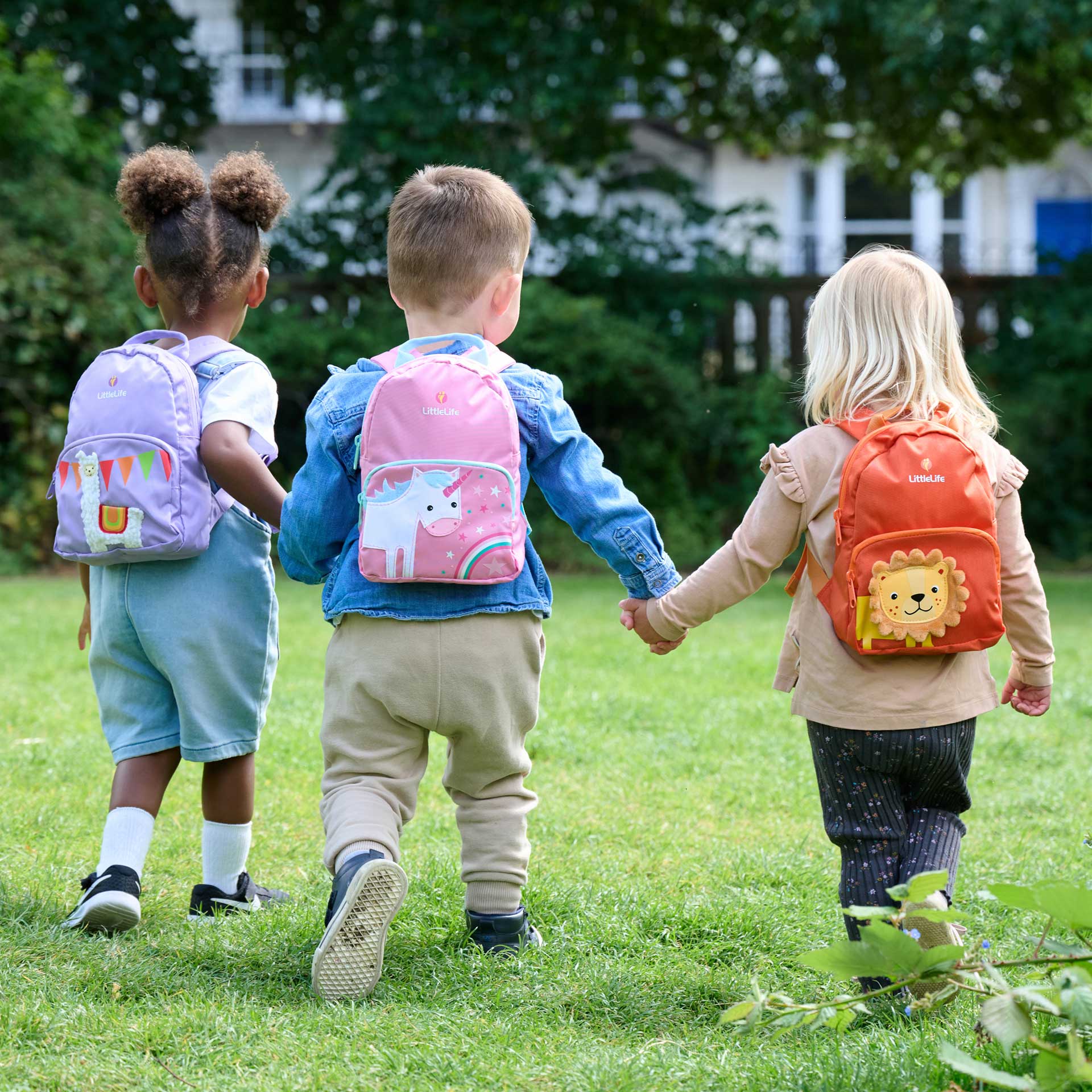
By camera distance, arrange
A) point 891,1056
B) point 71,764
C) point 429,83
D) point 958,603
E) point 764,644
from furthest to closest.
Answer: point 429,83
point 764,644
point 71,764
point 958,603
point 891,1056

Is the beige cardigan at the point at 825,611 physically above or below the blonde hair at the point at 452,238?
below

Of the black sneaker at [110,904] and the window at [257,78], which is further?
the window at [257,78]

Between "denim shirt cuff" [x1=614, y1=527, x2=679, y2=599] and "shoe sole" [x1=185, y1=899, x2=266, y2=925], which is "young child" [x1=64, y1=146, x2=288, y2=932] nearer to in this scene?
"shoe sole" [x1=185, y1=899, x2=266, y2=925]

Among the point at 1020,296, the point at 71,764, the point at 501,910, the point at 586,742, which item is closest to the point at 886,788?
the point at 501,910

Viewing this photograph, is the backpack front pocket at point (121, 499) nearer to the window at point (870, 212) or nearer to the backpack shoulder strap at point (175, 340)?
the backpack shoulder strap at point (175, 340)

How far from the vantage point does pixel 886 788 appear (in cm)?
264

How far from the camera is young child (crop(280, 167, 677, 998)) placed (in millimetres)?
2604

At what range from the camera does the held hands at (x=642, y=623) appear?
279cm

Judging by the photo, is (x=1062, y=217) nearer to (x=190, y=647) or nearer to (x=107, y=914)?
(x=190, y=647)

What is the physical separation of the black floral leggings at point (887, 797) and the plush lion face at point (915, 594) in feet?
0.72

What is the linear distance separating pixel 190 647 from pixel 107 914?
579 millimetres

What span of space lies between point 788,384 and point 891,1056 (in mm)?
9694

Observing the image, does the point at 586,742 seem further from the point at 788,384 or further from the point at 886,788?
the point at 788,384

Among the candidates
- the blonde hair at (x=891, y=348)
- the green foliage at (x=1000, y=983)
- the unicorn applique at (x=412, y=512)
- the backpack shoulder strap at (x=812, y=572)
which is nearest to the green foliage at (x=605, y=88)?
the blonde hair at (x=891, y=348)
